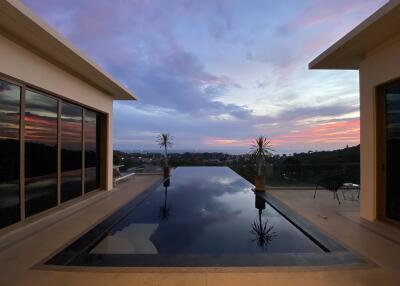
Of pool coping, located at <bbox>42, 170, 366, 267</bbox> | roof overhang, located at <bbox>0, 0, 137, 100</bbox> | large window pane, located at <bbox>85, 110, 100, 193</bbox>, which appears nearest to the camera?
pool coping, located at <bbox>42, 170, 366, 267</bbox>

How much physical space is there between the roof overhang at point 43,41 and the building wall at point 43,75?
0.35 ft

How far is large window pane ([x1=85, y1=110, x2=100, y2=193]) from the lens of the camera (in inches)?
322

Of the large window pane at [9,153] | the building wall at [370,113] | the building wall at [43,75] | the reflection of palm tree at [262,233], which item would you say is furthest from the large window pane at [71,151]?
the building wall at [370,113]

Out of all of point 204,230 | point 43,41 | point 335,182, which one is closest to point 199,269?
point 204,230

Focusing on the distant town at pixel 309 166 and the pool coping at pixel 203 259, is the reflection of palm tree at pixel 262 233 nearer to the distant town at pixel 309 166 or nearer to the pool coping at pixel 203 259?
the pool coping at pixel 203 259

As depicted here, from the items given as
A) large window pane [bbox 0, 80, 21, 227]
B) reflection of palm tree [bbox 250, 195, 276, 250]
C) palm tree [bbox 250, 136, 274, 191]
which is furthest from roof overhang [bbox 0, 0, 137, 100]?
palm tree [bbox 250, 136, 274, 191]

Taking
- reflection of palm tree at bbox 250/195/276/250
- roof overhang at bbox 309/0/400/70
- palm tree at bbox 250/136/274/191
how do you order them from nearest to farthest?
roof overhang at bbox 309/0/400/70, reflection of palm tree at bbox 250/195/276/250, palm tree at bbox 250/136/274/191

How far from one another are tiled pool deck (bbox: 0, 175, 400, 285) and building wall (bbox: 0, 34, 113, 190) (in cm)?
239

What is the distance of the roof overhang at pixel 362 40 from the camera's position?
13.0 feet

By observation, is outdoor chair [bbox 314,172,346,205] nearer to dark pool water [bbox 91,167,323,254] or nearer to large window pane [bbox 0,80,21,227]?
dark pool water [bbox 91,167,323,254]

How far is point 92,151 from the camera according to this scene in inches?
344

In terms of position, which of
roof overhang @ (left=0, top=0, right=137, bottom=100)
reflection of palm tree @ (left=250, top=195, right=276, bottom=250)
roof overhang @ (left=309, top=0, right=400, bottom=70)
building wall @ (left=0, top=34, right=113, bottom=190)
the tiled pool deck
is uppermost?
roof overhang @ (left=309, top=0, right=400, bottom=70)

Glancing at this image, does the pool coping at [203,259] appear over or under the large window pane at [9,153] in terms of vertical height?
under

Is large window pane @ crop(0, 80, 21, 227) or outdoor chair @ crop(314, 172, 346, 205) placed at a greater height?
large window pane @ crop(0, 80, 21, 227)
